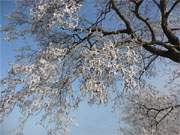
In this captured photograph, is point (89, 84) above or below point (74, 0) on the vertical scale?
below

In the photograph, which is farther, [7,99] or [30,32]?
[30,32]

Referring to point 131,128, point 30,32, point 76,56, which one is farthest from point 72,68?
point 131,128

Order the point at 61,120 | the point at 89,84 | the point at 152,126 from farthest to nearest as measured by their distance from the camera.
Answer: the point at 152,126
the point at 61,120
the point at 89,84

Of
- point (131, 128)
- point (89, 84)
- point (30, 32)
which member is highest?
point (30, 32)

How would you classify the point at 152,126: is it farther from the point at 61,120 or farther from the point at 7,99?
the point at 7,99

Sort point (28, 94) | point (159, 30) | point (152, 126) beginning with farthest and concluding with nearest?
point (152, 126)
point (159, 30)
point (28, 94)

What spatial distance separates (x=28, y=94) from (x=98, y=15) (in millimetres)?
3824

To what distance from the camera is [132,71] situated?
15094 mm

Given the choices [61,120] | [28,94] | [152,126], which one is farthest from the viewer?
[152,126]

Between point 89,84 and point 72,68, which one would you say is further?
point 72,68

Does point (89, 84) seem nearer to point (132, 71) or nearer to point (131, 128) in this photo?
point (132, 71)

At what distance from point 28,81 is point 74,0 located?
278 cm

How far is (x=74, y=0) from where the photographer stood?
639 inches

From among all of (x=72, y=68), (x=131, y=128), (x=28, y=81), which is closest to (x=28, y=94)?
(x=28, y=81)
